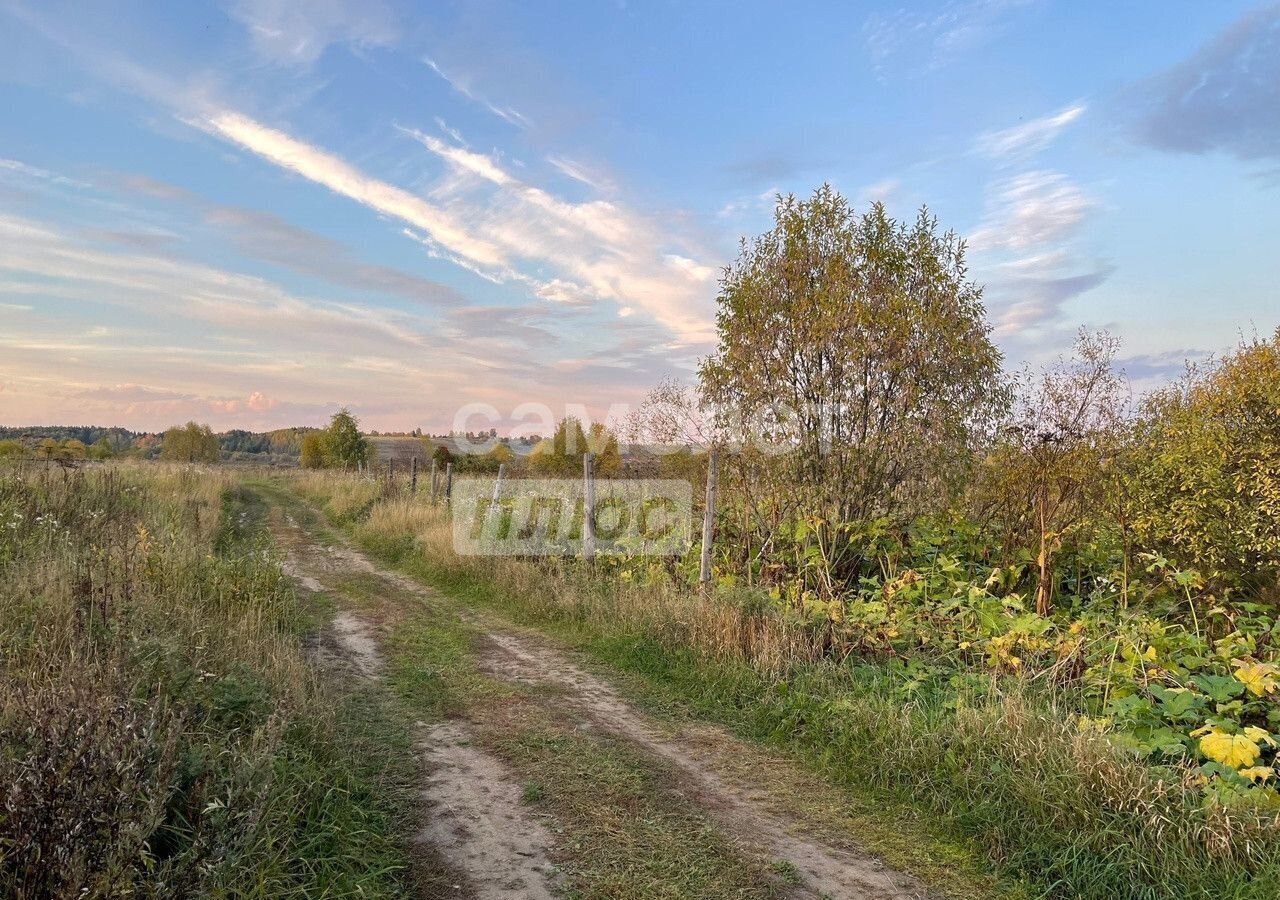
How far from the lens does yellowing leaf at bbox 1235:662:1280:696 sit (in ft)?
14.4

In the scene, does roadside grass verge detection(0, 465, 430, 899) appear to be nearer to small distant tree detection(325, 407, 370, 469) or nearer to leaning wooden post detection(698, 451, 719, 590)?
leaning wooden post detection(698, 451, 719, 590)

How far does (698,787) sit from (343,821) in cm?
215

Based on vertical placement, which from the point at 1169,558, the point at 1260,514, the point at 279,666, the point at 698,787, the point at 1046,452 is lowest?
the point at 698,787

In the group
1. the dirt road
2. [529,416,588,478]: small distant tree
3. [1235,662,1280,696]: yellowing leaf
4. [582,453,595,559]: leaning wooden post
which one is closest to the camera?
the dirt road

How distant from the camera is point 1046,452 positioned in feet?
24.6

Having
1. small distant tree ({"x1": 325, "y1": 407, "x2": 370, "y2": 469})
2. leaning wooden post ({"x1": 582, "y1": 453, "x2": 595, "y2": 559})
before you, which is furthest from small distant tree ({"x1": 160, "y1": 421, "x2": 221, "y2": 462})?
leaning wooden post ({"x1": 582, "y1": 453, "x2": 595, "y2": 559})

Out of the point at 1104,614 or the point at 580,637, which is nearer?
the point at 1104,614

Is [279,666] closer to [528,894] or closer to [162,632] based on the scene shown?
[162,632]

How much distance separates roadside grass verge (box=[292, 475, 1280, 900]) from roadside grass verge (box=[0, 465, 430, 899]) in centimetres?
277

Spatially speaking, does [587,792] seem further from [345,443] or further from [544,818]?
[345,443]

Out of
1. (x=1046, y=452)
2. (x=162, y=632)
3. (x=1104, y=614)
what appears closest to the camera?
(x=162, y=632)

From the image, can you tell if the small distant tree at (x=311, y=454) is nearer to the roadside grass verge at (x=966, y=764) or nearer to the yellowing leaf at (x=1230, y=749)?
the roadside grass verge at (x=966, y=764)

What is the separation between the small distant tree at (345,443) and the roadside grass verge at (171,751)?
41699mm

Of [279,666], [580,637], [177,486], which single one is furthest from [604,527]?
[177,486]
